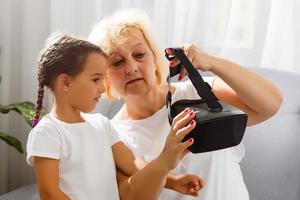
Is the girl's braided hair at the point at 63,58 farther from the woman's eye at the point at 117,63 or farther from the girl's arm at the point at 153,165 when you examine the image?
the girl's arm at the point at 153,165

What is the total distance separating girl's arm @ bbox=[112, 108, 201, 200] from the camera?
88 cm

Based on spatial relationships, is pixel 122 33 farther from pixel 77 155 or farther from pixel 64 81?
pixel 77 155

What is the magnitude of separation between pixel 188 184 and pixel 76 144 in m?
0.24

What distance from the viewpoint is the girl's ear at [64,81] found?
39.4 inches

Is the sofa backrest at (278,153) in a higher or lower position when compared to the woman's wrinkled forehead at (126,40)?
lower

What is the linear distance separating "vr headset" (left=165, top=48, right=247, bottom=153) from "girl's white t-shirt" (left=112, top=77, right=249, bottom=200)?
0.20 metres

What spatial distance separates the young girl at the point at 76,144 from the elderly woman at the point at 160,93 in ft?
0.32

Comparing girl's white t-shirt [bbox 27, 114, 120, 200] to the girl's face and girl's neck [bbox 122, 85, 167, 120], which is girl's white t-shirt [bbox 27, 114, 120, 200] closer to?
the girl's face

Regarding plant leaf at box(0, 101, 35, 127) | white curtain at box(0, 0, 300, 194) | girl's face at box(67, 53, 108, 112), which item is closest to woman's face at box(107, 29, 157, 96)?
girl's face at box(67, 53, 108, 112)

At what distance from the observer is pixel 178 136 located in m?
0.88

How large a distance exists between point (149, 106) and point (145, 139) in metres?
0.08

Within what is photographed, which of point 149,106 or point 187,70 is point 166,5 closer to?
point 149,106

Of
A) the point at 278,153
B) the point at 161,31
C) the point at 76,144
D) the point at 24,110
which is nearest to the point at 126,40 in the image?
the point at 76,144

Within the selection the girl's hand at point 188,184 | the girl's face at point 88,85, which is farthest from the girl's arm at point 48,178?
the girl's hand at point 188,184
